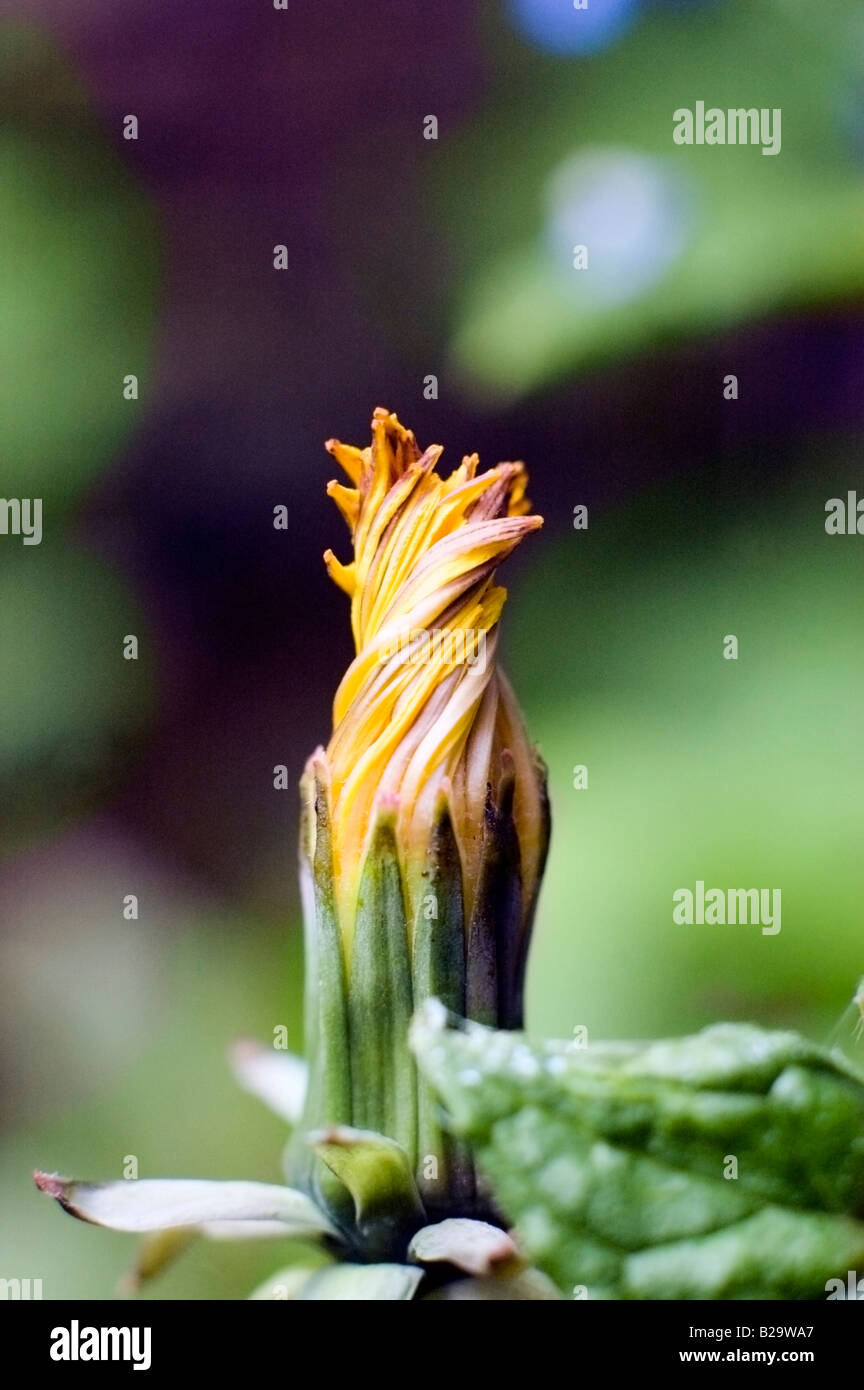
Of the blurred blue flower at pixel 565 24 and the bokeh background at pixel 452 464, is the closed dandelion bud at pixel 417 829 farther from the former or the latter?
the blurred blue flower at pixel 565 24

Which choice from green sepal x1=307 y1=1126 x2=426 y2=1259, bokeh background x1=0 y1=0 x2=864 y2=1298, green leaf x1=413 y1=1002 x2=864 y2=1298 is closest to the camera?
green leaf x1=413 y1=1002 x2=864 y2=1298

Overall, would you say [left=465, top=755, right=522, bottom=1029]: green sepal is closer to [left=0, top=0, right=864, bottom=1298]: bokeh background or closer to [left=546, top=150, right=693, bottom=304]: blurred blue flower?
[left=0, top=0, right=864, bottom=1298]: bokeh background

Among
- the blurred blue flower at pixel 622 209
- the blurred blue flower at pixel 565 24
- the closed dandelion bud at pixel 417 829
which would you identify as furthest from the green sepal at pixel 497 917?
the blurred blue flower at pixel 565 24

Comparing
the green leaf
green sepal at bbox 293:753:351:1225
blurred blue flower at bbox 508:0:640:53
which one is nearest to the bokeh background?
blurred blue flower at bbox 508:0:640:53

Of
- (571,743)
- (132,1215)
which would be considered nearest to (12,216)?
(571,743)

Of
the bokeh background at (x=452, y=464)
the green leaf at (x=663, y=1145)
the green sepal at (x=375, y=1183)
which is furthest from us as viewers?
the bokeh background at (x=452, y=464)

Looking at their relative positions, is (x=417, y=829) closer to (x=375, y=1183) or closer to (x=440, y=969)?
(x=440, y=969)
